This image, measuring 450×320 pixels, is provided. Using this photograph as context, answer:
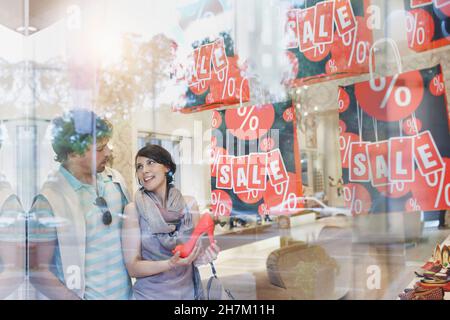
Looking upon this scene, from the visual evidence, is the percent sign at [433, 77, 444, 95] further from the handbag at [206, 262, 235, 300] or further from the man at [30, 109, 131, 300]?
the man at [30, 109, 131, 300]

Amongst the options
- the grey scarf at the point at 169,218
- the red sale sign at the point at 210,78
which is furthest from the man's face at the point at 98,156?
the red sale sign at the point at 210,78

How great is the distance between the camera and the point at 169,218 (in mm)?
2611

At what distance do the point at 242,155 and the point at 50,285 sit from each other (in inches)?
52.1

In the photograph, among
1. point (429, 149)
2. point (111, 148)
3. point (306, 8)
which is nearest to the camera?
point (429, 149)

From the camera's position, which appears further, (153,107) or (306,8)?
(153,107)

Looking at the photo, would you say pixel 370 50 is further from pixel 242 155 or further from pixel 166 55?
pixel 166 55

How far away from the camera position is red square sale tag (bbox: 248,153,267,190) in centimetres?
255

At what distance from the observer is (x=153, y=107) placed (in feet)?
8.87

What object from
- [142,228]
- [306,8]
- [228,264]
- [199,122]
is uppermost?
[306,8]

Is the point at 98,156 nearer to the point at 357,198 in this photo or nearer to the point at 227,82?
the point at 227,82

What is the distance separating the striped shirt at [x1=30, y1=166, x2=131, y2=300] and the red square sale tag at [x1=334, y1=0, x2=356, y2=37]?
143 centimetres

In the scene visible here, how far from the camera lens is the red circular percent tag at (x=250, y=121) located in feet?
8.38

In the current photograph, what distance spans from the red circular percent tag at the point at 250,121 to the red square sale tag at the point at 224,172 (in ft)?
0.46
